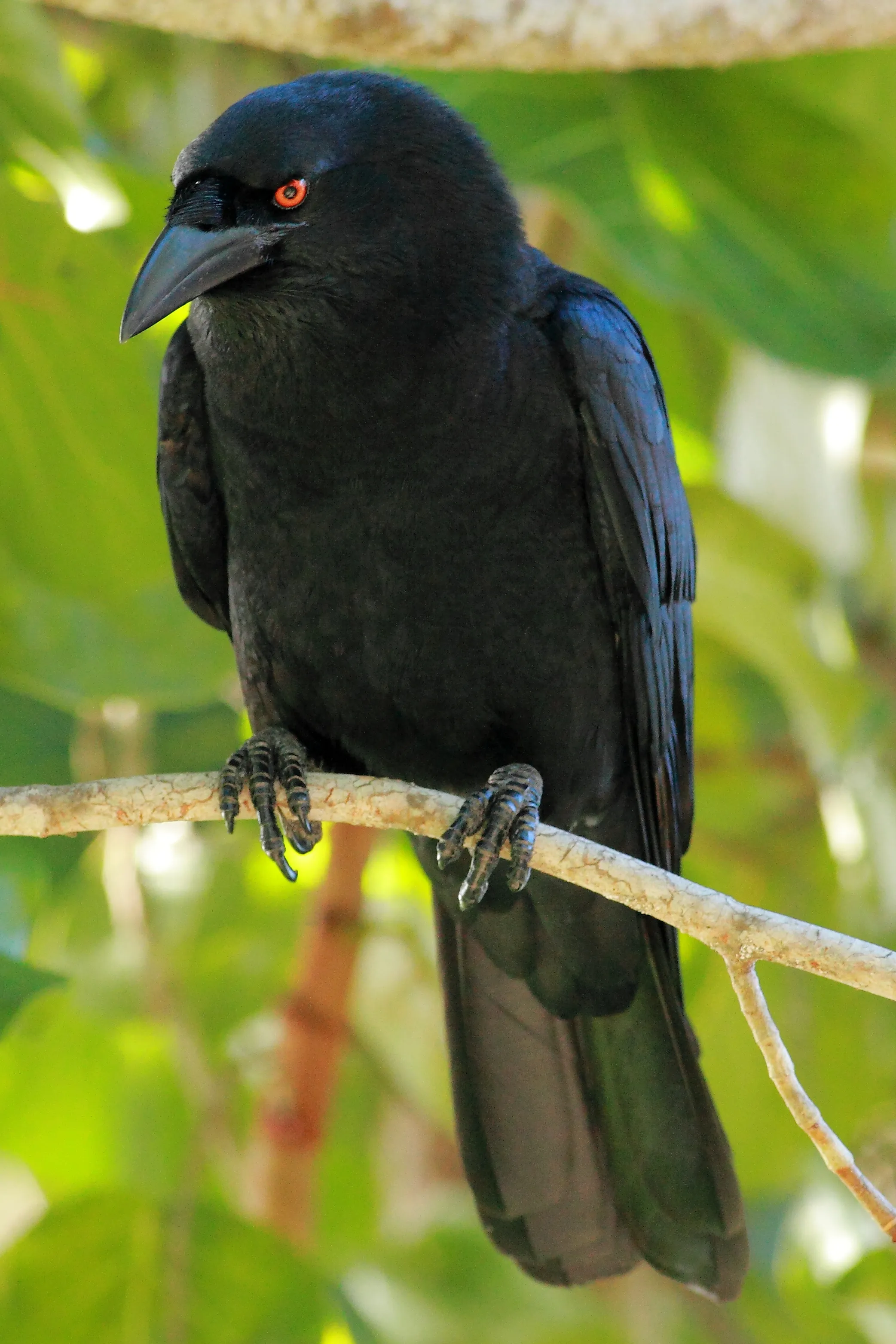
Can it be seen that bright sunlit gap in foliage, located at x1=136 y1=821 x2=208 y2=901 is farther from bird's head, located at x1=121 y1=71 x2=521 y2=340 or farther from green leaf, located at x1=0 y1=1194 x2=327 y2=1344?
bird's head, located at x1=121 y1=71 x2=521 y2=340

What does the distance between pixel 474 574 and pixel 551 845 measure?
2.08 ft

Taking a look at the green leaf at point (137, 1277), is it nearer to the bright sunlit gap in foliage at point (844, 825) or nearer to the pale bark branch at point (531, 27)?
the bright sunlit gap in foliage at point (844, 825)

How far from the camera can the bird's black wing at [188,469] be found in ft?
9.87

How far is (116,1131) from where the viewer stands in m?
3.91

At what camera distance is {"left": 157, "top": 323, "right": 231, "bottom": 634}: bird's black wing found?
9.87 feet

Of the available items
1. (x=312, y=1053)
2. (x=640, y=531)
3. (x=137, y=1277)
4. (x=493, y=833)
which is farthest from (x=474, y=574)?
(x=137, y=1277)

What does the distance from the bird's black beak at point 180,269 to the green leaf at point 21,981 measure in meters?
1.08

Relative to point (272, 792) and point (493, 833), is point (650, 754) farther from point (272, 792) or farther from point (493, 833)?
point (272, 792)

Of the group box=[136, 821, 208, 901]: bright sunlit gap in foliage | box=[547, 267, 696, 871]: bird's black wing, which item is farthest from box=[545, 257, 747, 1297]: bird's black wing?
box=[136, 821, 208, 901]: bright sunlit gap in foliage

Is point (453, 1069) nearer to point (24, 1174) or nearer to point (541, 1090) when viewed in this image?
point (541, 1090)

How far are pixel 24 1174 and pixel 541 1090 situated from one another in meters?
2.61

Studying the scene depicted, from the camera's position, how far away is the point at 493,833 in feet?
8.59

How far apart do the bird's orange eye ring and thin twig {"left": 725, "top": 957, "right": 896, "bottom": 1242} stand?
1.40m

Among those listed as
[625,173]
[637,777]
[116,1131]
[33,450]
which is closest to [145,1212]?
[116,1131]
